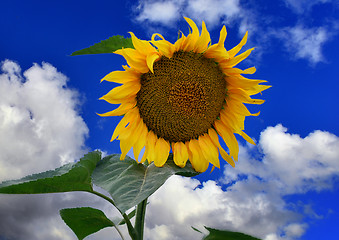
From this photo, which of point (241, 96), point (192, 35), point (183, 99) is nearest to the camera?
point (192, 35)

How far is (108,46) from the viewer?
2.29 metres

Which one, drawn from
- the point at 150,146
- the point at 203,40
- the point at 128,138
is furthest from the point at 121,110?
the point at 203,40

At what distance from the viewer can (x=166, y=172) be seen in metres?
2.14

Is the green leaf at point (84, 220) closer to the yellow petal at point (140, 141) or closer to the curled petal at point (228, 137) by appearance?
the yellow petal at point (140, 141)

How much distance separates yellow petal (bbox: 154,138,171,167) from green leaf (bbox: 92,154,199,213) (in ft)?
0.12

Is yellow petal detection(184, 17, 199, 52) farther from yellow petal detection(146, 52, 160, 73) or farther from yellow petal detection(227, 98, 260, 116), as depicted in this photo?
yellow petal detection(227, 98, 260, 116)

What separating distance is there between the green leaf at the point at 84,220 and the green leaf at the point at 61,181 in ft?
0.88

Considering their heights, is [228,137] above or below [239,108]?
below

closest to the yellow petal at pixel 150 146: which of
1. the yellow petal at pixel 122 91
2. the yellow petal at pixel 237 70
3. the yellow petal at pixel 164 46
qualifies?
the yellow petal at pixel 122 91

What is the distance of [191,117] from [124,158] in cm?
54

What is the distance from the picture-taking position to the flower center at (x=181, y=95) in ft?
7.67

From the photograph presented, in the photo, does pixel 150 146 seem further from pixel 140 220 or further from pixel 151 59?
pixel 151 59

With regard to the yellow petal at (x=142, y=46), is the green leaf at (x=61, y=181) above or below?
below

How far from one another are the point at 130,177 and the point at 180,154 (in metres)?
0.46
